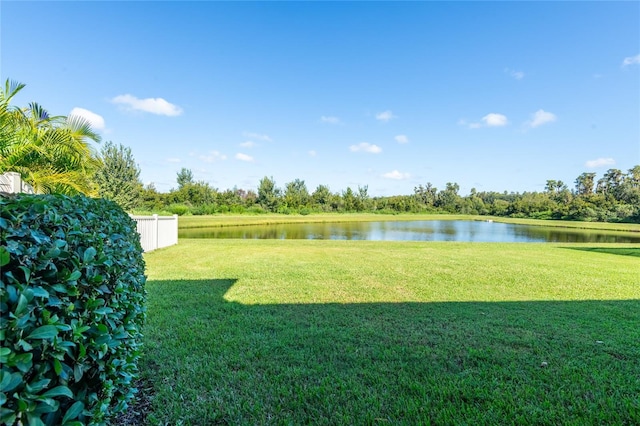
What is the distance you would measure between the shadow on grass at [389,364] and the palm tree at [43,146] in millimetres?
3381

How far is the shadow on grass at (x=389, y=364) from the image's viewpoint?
6.09 feet

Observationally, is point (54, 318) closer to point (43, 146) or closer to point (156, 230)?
point (43, 146)

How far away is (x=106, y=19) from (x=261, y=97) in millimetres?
11218

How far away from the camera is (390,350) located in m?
2.68

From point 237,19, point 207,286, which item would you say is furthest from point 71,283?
point 237,19

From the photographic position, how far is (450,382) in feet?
7.11

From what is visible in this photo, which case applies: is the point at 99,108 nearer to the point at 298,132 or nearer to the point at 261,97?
the point at 261,97

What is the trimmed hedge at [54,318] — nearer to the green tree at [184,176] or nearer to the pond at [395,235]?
the pond at [395,235]

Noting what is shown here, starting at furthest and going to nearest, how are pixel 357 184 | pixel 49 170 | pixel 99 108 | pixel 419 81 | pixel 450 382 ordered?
pixel 357 184 < pixel 419 81 < pixel 99 108 < pixel 49 170 < pixel 450 382

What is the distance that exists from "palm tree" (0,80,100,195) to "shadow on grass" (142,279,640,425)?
3.38m

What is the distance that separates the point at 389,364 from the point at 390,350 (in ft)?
0.86

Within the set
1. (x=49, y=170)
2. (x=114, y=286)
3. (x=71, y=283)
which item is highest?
(x=49, y=170)

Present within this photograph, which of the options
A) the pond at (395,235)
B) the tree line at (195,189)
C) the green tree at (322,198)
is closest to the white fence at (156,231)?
Result: the tree line at (195,189)

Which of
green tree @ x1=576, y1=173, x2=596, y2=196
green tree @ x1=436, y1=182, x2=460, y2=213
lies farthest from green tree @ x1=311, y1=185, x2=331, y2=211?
green tree @ x1=576, y1=173, x2=596, y2=196
